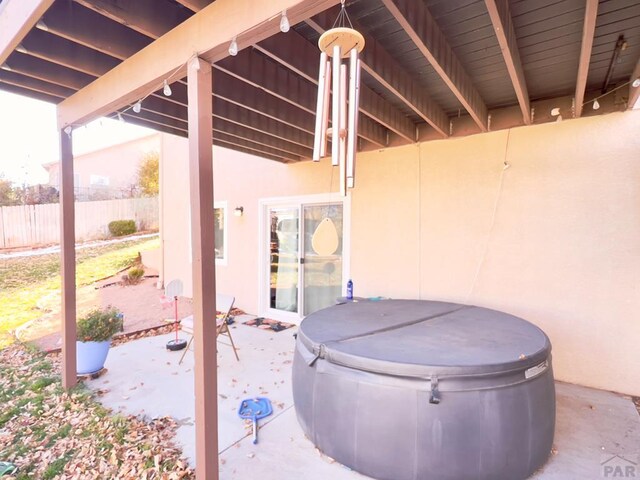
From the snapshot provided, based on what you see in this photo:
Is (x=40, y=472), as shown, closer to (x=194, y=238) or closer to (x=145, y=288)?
(x=194, y=238)

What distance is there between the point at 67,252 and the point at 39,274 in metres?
7.95

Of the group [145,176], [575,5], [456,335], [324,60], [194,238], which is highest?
[145,176]

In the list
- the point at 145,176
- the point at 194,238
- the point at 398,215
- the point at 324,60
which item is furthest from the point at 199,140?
the point at 145,176

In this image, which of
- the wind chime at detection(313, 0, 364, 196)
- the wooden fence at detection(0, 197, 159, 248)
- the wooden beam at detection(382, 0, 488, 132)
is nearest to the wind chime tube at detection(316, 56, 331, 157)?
the wind chime at detection(313, 0, 364, 196)

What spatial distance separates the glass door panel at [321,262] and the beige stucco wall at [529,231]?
34 cm

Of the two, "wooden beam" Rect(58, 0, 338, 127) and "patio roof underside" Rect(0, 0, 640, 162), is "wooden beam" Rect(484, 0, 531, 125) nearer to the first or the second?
"patio roof underside" Rect(0, 0, 640, 162)

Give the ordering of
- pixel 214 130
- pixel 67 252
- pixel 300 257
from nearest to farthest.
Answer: pixel 67 252
pixel 214 130
pixel 300 257

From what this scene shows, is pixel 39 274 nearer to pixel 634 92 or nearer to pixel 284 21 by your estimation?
pixel 284 21

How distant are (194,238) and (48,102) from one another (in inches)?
110

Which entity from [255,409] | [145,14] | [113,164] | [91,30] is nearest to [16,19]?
[91,30]

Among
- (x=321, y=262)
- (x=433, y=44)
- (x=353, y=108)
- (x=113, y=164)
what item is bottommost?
(x=321, y=262)

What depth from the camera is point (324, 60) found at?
1.59 meters

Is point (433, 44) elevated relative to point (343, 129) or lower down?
elevated

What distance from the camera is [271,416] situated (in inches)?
112
